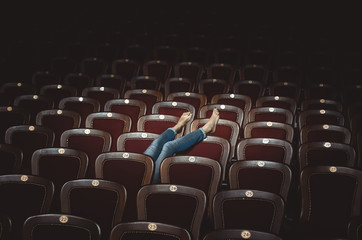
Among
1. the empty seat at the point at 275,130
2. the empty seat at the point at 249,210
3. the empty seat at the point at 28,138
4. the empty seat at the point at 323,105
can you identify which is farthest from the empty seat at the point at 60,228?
the empty seat at the point at 323,105

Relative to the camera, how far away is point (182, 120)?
6.70 ft

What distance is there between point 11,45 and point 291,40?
7.74 ft

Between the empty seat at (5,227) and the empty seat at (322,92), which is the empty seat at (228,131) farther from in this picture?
the empty seat at (5,227)

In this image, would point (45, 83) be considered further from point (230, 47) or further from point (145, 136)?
point (230, 47)

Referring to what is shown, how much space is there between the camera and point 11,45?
3.71m

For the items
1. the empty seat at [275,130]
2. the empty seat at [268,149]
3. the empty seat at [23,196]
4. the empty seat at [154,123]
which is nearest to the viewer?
the empty seat at [23,196]

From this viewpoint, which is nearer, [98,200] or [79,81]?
[98,200]

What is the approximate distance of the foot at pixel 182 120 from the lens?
6.58 feet

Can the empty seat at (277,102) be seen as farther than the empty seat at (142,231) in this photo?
Yes

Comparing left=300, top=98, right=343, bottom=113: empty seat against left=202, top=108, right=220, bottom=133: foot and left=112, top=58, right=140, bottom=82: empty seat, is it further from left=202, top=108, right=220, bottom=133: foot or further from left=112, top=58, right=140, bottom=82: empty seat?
left=112, top=58, right=140, bottom=82: empty seat

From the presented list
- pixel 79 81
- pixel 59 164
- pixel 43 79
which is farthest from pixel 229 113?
pixel 43 79

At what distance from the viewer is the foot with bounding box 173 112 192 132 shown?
6.58 feet

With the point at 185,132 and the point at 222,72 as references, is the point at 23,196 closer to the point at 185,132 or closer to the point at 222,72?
the point at 185,132

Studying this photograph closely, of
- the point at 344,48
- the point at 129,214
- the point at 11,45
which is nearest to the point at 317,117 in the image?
the point at 129,214
